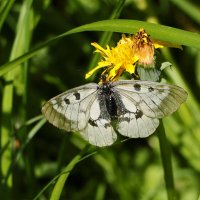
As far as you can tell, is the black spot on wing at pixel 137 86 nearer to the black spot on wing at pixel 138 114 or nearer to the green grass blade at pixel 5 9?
the black spot on wing at pixel 138 114

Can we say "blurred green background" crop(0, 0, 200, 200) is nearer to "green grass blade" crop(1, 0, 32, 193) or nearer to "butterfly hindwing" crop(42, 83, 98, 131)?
"green grass blade" crop(1, 0, 32, 193)

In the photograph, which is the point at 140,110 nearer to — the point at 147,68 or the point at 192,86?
the point at 147,68

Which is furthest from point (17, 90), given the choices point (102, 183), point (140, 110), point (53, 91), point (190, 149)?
point (140, 110)

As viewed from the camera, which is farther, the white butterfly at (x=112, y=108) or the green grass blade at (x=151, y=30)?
the white butterfly at (x=112, y=108)

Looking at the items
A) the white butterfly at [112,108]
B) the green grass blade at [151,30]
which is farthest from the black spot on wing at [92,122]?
the green grass blade at [151,30]

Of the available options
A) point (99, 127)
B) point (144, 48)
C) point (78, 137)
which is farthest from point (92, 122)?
point (78, 137)
